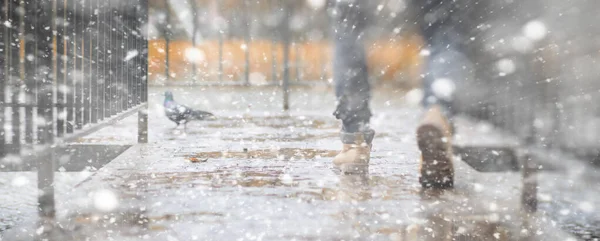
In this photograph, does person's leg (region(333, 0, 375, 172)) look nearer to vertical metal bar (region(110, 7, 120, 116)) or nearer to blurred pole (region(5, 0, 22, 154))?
vertical metal bar (region(110, 7, 120, 116))

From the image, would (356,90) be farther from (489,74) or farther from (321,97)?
(321,97)

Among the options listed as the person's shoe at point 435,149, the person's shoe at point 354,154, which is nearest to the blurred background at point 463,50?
the person's shoe at point 435,149

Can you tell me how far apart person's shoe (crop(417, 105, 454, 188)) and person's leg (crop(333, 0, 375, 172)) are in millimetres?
420

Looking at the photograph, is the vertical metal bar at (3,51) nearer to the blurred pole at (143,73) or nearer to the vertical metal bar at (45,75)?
the vertical metal bar at (45,75)

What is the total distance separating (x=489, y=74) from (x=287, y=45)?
3497 mm

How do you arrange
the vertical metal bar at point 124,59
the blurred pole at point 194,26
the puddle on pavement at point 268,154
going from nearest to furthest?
the puddle on pavement at point 268,154 → the vertical metal bar at point 124,59 → the blurred pole at point 194,26

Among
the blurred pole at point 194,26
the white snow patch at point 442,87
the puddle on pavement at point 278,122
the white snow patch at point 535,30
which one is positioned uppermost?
the blurred pole at point 194,26

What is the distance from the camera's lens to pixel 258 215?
2.09 meters

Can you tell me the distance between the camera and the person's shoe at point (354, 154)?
119 inches

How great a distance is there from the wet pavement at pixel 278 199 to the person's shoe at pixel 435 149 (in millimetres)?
63

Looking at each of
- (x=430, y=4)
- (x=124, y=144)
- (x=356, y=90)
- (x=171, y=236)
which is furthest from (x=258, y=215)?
(x=124, y=144)

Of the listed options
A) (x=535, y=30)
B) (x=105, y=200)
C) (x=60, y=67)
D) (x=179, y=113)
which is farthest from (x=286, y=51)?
(x=105, y=200)

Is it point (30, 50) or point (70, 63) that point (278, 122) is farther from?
point (30, 50)

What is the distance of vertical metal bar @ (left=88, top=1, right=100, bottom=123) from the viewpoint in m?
3.02
